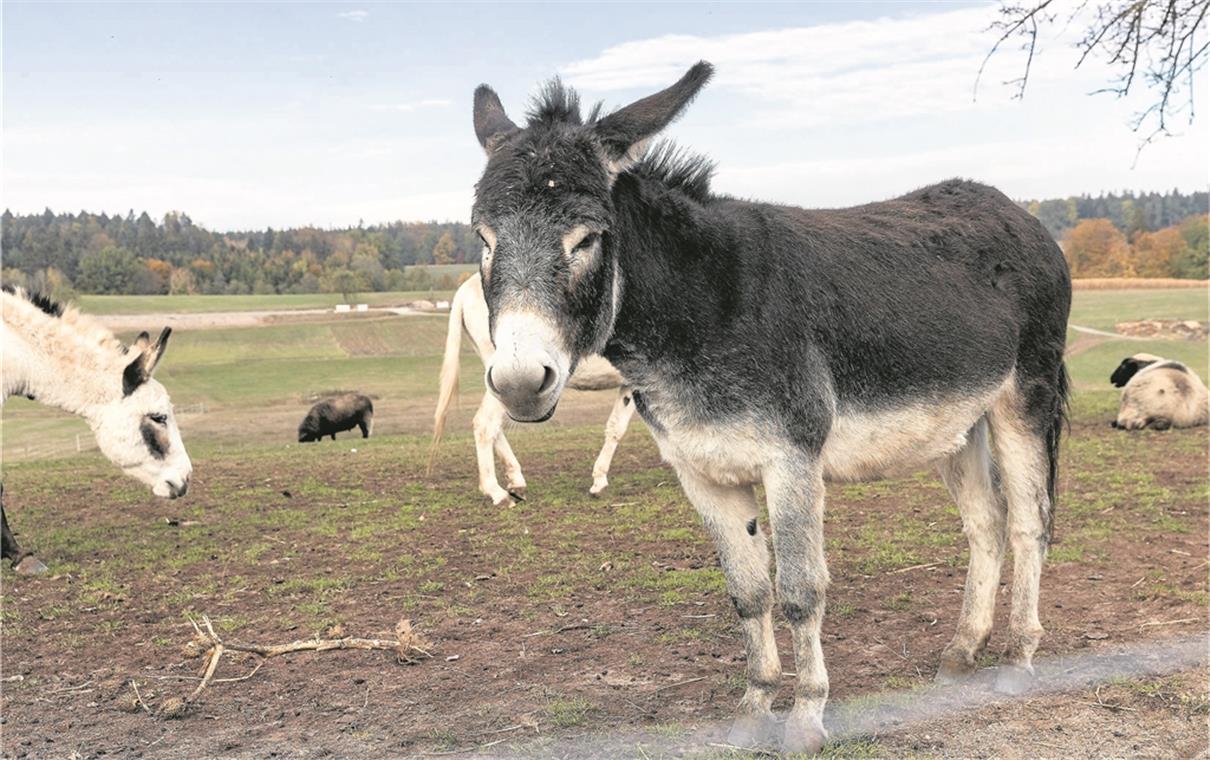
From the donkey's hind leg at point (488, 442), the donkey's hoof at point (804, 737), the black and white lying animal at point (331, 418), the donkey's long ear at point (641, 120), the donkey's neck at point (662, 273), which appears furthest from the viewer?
the black and white lying animal at point (331, 418)

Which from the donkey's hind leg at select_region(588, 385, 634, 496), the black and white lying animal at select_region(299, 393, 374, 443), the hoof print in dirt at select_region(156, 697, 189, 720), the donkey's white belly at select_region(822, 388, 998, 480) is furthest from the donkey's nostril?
the black and white lying animal at select_region(299, 393, 374, 443)

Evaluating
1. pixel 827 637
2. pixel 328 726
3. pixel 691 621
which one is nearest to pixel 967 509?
pixel 827 637

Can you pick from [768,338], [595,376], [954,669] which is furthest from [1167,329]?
[768,338]

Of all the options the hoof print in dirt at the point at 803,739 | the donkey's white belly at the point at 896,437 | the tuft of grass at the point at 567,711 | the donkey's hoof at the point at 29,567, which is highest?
the donkey's white belly at the point at 896,437

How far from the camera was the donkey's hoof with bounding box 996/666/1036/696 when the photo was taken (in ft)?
16.9

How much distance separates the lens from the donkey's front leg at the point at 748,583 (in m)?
4.52

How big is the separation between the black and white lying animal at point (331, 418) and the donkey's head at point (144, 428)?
16.4 m

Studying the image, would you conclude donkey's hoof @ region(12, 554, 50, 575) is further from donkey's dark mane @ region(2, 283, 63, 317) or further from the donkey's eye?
the donkey's eye

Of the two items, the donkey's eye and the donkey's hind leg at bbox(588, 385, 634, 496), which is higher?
the donkey's eye

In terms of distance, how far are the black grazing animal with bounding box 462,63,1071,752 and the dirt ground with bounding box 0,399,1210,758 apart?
0.52 meters

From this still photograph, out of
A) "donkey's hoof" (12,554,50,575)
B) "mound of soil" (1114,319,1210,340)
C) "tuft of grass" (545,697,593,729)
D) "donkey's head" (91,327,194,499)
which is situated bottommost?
"mound of soil" (1114,319,1210,340)

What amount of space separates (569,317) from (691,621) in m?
3.24

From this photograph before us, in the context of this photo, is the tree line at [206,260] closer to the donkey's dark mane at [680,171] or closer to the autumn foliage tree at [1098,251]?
the autumn foliage tree at [1098,251]

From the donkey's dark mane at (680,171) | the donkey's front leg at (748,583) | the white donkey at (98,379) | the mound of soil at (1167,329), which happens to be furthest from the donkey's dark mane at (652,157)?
the mound of soil at (1167,329)
